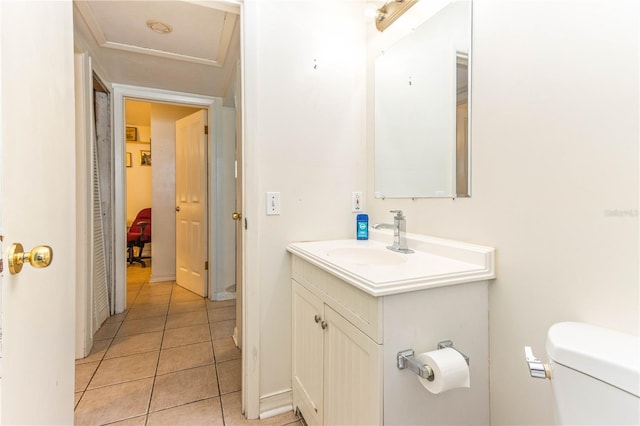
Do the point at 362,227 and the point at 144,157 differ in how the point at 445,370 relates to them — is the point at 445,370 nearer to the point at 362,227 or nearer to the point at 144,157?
the point at 362,227

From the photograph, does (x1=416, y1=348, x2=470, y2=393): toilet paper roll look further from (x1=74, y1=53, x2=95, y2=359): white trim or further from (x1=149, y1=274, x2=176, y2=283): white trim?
(x1=149, y1=274, x2=176, y2=283): white trim

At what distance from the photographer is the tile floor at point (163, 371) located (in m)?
1.50

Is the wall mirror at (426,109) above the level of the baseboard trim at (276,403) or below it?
above

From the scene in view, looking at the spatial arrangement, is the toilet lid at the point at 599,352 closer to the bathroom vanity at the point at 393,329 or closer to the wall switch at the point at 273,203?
the bathroom vanity at the point at 393,329

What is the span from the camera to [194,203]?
3.39m

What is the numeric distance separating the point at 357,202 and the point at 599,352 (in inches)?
47.3

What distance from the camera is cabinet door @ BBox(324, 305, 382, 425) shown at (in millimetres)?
897

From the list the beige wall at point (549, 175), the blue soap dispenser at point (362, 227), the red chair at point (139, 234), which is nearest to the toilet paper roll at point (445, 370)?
the beige wall at point (549, 175)

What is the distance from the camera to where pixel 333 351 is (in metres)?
1.14

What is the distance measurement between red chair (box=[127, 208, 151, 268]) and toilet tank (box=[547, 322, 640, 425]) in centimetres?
498

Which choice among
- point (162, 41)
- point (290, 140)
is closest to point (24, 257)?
point (290, 140)

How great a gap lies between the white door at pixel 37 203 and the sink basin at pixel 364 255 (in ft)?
3.18

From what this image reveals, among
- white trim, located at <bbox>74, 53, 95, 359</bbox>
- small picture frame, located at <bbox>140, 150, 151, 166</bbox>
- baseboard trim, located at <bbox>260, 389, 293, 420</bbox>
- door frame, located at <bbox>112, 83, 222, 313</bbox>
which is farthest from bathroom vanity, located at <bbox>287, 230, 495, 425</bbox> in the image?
small picture frame, located at <bbox>140, 150, 151, 166</bbox>

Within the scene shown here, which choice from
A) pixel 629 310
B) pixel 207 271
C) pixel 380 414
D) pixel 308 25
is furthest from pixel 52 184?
pixel 207 271
